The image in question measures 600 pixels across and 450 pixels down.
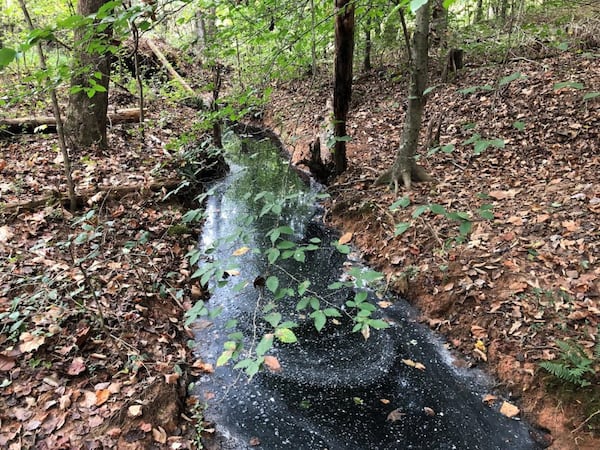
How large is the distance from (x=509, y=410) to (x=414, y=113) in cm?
437

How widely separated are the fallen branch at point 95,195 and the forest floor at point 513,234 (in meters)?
2.82

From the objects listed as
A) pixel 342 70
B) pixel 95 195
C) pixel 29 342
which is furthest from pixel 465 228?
pixel 342 70

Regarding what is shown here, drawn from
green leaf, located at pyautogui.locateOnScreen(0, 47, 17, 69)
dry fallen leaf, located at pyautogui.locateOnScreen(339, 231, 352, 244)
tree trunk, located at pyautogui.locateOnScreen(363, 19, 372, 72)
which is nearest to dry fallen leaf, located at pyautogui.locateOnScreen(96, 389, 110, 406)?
green leaf, located at pyautogui.locateOnScreen(0, 47, 17, 69)

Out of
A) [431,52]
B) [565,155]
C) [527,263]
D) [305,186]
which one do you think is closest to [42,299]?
[527,263]

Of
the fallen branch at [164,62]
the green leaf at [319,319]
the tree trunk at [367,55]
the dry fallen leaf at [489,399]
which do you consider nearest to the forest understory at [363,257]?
the dry fallen leaf at [489,399]

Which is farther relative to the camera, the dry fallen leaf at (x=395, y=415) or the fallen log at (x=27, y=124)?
the fallen log at (x=27, y=124)

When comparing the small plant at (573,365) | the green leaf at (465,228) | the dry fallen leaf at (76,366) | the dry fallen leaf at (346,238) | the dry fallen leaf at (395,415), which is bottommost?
the dry fallen leaf at (395,415)

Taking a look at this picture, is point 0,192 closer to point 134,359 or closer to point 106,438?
point 134,359

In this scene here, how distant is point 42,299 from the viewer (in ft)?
13.1

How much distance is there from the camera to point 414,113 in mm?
6320

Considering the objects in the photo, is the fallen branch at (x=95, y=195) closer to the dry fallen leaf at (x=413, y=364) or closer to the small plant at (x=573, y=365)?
the dry fallen leaf at (x=413, y=364)

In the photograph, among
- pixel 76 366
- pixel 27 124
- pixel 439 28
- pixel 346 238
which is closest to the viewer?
pixel 76 366

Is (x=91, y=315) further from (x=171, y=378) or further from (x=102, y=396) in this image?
(x=171, y=378)

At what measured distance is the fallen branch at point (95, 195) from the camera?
5336 mm
